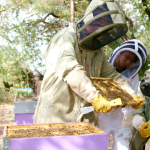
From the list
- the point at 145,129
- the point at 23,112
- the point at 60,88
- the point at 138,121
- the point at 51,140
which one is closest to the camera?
the point at 51,140

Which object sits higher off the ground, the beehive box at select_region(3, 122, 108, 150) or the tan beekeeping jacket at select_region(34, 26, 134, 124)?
the tan beekeeping jacket at select_region(34, 26, 134, 124)

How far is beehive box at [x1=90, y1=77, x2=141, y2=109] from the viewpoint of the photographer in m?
1.94

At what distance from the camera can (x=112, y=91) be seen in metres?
2.10

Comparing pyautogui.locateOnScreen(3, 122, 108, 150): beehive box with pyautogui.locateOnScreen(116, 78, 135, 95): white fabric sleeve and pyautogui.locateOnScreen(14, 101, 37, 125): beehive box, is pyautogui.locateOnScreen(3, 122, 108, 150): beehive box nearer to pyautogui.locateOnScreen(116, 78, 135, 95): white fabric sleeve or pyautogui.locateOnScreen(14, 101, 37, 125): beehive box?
pyautogui.locateOnScreen(116, 78, 135, 95): white fabric sleeve

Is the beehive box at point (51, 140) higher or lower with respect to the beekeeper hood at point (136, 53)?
lower

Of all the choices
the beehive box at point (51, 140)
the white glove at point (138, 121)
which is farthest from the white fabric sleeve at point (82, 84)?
the white glove at point (138, 121)

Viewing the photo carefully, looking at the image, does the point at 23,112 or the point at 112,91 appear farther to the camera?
the point at 23,112

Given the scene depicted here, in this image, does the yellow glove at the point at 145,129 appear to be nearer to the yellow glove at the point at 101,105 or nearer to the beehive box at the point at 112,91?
the beehive box at the point at 112,91

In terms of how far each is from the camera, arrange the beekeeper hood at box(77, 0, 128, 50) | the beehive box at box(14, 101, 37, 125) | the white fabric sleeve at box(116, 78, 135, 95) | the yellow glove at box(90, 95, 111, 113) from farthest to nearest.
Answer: the beehive box at box(14, 101, 37, 125), the white fabric sleeve at box(116, 78, 135, 95), the beekeeper hood at box(77, 0, 128, 50), the yellow glove at box(90, 95, 111, 113)

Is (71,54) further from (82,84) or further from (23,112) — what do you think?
(23,112)

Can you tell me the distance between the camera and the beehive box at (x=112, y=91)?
6.36 feet

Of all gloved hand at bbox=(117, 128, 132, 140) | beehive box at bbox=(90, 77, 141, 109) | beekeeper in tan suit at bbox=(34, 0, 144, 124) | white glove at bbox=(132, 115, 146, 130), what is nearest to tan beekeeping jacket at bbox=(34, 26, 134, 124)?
beekeeper in tan suit at bbox=(34, 0, 144, 124)

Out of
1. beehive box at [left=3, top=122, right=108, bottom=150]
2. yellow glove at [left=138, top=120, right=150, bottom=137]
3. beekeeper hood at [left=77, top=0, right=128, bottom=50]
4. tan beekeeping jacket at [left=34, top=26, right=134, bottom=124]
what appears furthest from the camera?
yellow glove at [left=138, top=120, right=150, bottom=137]

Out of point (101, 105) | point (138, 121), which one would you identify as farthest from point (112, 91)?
point (138, 121)
